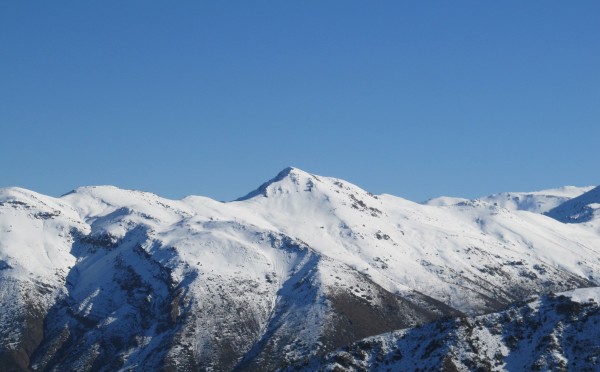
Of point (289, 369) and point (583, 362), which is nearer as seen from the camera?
point (583, 362)

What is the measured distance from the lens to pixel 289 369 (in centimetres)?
17812

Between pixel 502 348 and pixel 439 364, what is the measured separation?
14068mm

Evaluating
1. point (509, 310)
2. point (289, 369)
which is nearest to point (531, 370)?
point (509, 310)

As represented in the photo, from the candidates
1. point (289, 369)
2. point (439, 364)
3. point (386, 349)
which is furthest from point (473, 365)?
point (289, 369)

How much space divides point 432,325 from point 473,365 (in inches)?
648

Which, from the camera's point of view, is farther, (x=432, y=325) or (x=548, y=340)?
(x=432, y=325)

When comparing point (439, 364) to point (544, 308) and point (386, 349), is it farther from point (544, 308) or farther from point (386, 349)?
point (544, 308)

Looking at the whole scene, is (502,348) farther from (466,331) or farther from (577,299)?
(577,299)

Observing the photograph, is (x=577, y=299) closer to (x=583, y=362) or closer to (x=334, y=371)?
(x=583, y=362)

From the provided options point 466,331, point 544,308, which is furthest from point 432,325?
point 544,308

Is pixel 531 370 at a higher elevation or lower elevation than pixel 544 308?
lower

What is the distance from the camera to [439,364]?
163m

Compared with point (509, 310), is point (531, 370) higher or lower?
lower

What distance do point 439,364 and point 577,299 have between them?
1325 inches
